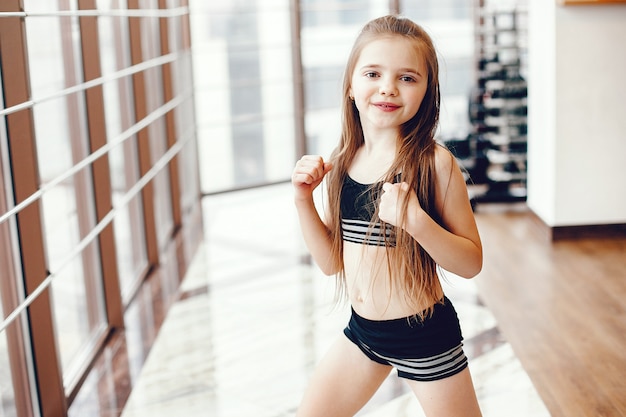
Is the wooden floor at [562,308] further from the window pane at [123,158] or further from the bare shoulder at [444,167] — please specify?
the window pane at [123,158]

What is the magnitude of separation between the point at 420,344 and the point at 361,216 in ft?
0.95

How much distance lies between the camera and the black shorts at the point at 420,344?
1645mm

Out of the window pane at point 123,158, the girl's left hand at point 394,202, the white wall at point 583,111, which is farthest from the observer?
the white wall at point 583,111

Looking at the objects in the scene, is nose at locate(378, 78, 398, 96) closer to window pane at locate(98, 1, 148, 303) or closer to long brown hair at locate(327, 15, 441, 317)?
long brown hair at locate(327, 15, 441, 317)

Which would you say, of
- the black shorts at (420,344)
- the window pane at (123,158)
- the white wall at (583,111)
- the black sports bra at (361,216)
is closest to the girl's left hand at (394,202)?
the black sports bra at (361,216)

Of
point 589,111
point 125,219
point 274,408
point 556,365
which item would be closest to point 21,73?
point 274,408

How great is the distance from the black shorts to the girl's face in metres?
0.41

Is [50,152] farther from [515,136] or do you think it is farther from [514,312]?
[515,136]

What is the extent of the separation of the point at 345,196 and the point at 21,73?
1.16 metres

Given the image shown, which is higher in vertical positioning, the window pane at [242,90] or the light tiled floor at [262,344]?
the window pane at [242,90]

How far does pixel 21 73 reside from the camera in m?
2.35

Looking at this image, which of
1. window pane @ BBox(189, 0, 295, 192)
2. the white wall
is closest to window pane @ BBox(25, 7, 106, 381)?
the white wall

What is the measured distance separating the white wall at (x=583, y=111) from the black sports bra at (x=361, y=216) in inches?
122

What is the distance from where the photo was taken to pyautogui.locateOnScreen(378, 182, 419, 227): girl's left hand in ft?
4.99
